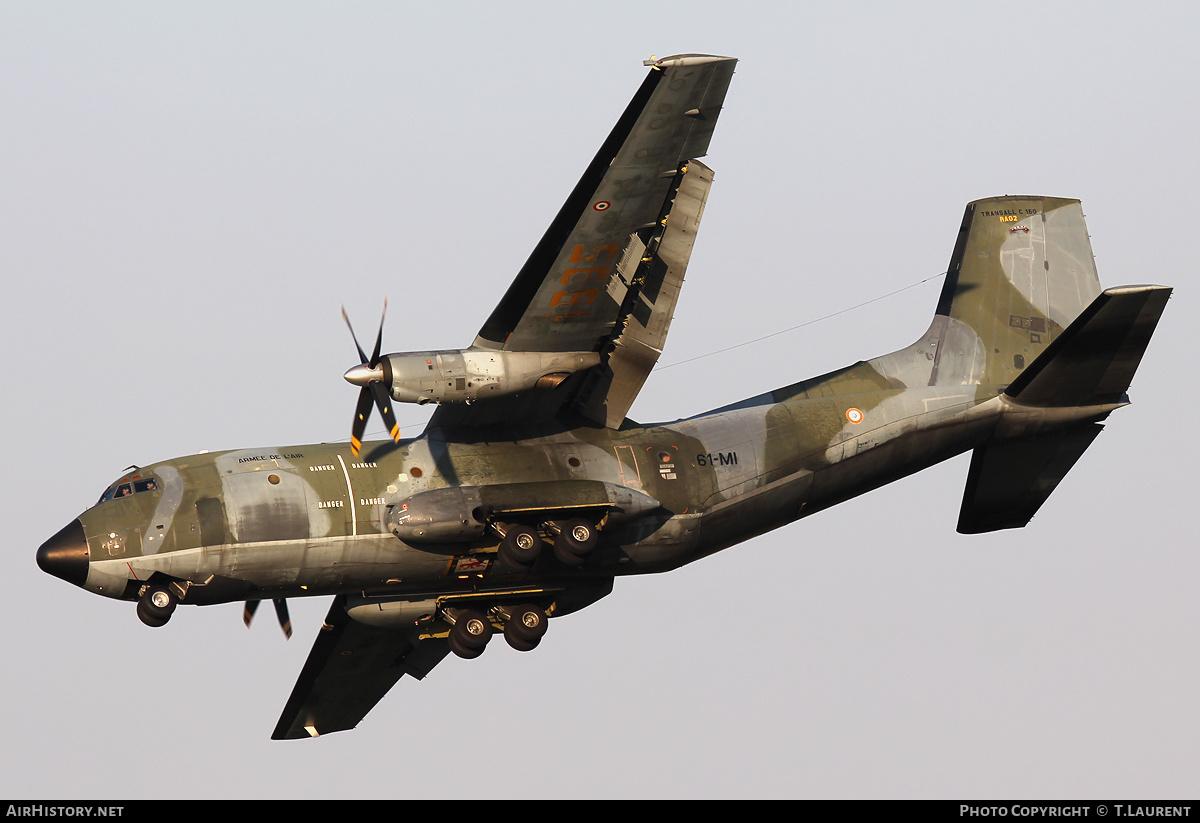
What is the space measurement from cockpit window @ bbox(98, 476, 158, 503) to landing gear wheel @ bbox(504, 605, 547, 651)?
22.8 ft

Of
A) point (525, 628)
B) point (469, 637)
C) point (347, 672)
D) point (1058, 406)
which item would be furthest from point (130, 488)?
point (1058, 406)

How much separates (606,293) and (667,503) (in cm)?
437

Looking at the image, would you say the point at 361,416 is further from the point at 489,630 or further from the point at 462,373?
the point at 489,630

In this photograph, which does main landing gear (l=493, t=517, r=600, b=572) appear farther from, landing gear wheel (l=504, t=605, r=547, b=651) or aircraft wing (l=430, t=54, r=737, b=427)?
aircraft wing (l=430, t=54, r=737, b=427)

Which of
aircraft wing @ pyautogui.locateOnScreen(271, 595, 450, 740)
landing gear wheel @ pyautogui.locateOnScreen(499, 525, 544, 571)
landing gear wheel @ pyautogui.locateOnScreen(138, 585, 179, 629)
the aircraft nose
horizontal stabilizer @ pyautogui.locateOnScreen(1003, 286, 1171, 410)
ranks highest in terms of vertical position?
horizontal stabilizer @ pyautogui.locateOnScreen(1003, 286, 1171, 410)

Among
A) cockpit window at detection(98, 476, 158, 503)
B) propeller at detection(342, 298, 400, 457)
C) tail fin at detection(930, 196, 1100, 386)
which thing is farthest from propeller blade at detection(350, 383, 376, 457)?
tail fin at detection(930, 196, 1100, 386)

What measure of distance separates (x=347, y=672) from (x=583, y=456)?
8628 mm

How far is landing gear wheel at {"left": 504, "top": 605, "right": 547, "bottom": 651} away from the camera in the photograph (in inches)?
1254

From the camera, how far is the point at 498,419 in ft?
103

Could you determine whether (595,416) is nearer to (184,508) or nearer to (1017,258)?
(184,508)

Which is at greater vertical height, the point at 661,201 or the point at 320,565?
the point at 661,201

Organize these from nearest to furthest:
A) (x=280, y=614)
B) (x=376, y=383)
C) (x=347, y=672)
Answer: (x=376, y=383), (x=280, y=614), (x=347, y=672)

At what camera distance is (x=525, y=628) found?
3186 cm
